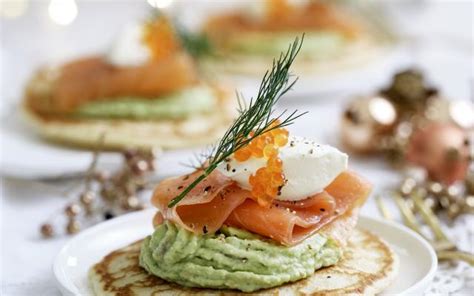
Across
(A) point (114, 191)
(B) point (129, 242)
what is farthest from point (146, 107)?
(B) point (129, 242)

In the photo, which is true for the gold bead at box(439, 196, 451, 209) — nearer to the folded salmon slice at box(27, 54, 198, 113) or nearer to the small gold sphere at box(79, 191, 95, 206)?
the small gold sphere at box(79, 191, 95, 206)

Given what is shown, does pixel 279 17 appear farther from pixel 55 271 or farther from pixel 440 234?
pixel 55 271

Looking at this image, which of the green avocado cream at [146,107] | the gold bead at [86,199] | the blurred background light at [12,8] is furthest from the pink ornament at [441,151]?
the blurred background light at [12,8]

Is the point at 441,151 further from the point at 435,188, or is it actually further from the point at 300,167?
the point at 300,167

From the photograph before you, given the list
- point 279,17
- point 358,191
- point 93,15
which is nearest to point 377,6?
point 279,17

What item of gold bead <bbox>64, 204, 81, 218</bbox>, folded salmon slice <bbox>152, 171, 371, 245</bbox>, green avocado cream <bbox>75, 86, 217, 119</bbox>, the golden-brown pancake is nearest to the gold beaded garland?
gold bead <bbox>64, 204, 81, 218</bbox>

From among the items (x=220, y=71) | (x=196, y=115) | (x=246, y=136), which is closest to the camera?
(x=246, y=136)

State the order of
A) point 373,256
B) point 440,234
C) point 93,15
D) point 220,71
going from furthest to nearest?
point 93,15 → point 220,71 → point 440,234 → point 373,256
